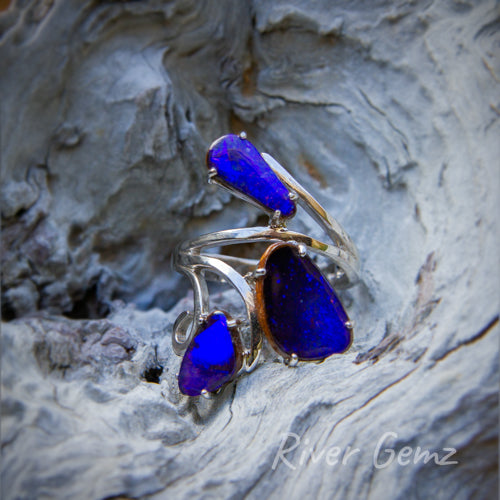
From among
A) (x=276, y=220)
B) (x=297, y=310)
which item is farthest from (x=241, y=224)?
(x=297, y=310)

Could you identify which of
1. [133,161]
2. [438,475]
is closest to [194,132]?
[133,161]

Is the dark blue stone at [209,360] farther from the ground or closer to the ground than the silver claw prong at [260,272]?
closer to the ground

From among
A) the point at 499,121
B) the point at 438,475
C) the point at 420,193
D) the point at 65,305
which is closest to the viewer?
the point at 438,475

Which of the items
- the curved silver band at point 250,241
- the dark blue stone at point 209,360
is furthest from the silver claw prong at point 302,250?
the dark blue stone at point 209,360

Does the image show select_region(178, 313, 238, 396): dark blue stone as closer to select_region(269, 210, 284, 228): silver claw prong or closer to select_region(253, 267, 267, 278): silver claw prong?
select_region(253, 267, 267, 278): silver claw prong

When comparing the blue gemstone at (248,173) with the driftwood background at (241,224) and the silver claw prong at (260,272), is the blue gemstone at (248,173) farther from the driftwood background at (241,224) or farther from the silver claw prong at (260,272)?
the driftwood background at (241,224)

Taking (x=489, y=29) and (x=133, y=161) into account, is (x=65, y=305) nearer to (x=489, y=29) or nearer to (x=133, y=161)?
(x=133, y=161)

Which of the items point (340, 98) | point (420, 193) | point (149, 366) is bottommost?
point (420, 193)
